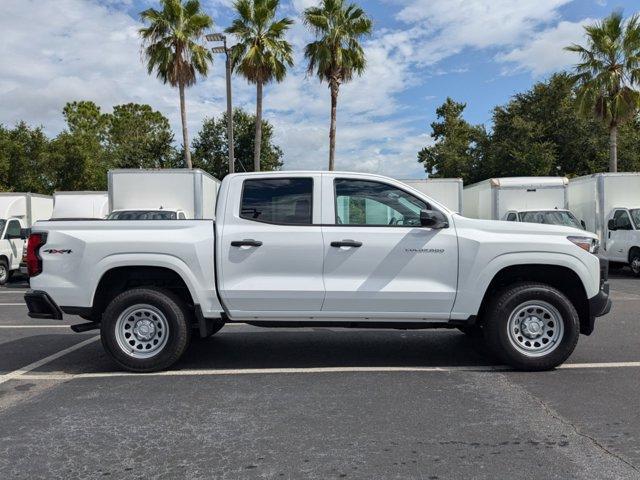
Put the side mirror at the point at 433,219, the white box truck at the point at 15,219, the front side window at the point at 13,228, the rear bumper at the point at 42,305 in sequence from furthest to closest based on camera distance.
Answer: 1. the front side window at the point at 13,228
2. the white box truck at the point at 15,219
3. the rear bumper at the point at 42,305
4. the side mirror at the point at 433,219

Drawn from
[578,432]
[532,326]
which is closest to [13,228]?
[532,326]

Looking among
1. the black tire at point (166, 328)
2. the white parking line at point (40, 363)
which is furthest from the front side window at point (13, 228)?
the black tire at point (166, 328)

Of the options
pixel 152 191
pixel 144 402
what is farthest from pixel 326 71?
pixel 144 402

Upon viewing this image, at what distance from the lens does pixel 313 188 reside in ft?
18.7

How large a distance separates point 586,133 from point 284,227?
99.0 ft

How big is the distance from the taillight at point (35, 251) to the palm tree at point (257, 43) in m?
17.9

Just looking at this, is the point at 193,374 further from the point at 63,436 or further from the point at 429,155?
the point at 429,155

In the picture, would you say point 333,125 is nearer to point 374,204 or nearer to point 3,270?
point 3,270

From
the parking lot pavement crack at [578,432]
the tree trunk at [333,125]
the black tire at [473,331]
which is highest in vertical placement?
the tree trunk at [333,125]

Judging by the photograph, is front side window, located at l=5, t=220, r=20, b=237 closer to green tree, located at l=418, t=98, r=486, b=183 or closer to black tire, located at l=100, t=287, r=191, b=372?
black tire, located at l=100, t=287, r=191, b=372

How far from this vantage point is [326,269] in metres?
5.52

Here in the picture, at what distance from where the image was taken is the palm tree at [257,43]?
23.4m

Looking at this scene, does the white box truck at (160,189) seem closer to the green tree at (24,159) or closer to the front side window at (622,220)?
the front side window at (622,220)

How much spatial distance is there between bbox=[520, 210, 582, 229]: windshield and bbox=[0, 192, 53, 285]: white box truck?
14.0m
